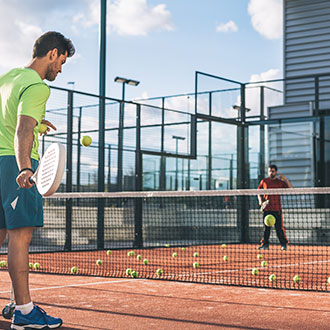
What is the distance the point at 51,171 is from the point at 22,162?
0.26 m

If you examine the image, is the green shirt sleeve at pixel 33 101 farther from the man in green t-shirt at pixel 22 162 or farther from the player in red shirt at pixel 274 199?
the player in red shirt at pixel 274 199

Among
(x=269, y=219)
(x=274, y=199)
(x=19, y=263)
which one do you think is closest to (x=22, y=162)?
(x=19, y=263)

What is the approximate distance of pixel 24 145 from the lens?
3596mm

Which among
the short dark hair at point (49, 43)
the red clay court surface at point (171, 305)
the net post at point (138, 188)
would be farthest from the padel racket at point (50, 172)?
the net post at point (138, 188)

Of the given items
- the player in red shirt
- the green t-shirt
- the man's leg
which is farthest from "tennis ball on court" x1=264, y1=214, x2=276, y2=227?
the man's leg

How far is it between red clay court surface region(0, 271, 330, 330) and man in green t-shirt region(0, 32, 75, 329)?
0.38 meters

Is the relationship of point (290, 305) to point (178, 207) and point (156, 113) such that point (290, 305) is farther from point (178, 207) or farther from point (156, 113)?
point (178, 207)

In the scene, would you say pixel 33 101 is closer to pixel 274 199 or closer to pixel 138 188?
pixel 274 199

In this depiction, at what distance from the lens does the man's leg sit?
3.67 m

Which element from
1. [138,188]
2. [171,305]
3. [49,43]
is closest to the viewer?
[49,43]

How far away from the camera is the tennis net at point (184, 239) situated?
7703 millimetres

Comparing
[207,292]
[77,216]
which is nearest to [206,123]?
[77,216]

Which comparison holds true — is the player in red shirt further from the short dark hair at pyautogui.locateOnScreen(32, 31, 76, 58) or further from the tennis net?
the short dark hair at pyautogui.locateOnScreen(32, 31, 76, 58)

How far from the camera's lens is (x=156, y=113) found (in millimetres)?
16062
